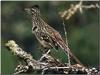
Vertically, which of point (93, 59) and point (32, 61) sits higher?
point (32, 61)

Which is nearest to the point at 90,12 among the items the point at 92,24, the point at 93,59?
the point at 92,24

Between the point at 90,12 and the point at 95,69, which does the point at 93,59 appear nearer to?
the point at 90,12

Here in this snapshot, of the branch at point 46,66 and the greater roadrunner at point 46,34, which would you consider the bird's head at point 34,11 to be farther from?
the branch at point 46,66

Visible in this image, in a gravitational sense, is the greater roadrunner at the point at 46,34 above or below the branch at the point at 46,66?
above

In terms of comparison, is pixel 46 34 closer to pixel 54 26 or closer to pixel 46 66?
pixel 46 66

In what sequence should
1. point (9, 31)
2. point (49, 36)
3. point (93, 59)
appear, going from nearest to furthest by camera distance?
point (49, 36), point (93, 59), point (9, 31)

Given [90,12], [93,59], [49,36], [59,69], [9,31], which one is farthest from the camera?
[9,31]

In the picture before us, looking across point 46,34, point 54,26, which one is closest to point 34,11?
point 46,34

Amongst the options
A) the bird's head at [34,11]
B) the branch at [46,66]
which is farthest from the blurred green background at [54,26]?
the branch at [46,66]

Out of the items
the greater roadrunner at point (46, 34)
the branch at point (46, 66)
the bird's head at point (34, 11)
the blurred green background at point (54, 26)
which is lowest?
the blurred green background at point (54, 26)
